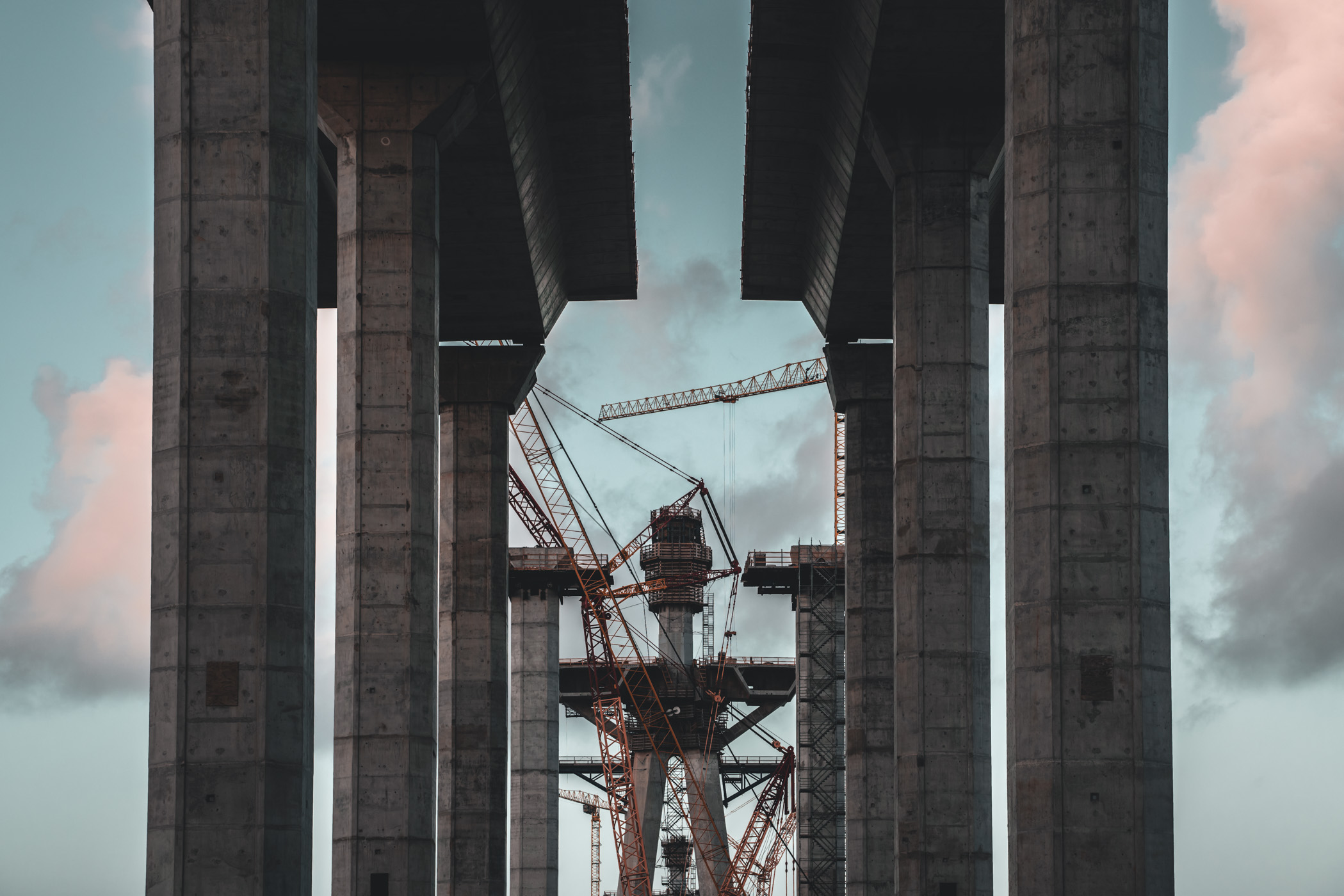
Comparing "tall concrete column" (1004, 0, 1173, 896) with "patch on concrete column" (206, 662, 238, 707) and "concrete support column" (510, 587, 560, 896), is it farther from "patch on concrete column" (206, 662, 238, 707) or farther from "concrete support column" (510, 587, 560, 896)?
"concrete support column" (510, 587, 560, 896)

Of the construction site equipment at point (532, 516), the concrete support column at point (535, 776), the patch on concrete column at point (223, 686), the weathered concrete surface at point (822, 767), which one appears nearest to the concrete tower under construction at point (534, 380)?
the patch on concrete column at point (223, 686)

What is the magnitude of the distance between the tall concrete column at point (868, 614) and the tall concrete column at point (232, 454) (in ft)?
79.7

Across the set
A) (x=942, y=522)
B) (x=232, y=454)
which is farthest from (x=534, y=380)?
(x=232, y=454)

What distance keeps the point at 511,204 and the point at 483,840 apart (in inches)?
692

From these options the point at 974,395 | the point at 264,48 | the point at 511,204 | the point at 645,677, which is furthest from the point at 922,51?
the point at 645,677

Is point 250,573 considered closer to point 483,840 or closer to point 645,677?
point 483,840

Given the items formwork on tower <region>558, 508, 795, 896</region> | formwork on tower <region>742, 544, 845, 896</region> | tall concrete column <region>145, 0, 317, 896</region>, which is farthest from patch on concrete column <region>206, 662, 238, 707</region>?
formwork on tower <region>558, 508, 795, 896</region>

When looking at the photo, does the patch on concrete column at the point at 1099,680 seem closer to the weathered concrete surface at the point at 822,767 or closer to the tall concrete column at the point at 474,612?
the tall concrete column at the point at 474,612

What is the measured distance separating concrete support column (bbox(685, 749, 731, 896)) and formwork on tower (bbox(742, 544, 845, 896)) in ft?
54.1

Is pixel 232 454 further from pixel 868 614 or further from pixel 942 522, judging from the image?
pixel 868 614

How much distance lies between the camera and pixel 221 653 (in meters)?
24.1

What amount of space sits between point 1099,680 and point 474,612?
93.7 ft

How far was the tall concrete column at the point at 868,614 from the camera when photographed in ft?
156

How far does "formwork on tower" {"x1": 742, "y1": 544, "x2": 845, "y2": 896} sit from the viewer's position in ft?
243
